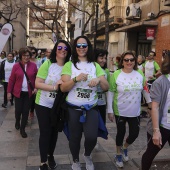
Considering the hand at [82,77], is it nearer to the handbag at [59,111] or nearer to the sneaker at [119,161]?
the handbag at [59,111]

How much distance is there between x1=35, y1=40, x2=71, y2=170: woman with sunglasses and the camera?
395 centimetres

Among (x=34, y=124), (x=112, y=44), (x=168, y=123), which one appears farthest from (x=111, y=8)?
(x=168, y=123)

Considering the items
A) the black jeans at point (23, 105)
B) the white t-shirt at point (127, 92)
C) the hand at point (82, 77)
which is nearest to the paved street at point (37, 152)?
the black jeans at point (23, 105)

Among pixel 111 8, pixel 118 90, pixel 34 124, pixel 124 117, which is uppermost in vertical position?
pixel 111 8

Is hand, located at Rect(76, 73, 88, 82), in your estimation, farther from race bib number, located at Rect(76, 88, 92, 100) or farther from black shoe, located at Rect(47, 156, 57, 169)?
black shoe, located at Rect(47, 156, 57, 169)

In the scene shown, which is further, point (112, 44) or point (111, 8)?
point (112, 44)

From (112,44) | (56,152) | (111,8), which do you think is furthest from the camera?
(112,44)

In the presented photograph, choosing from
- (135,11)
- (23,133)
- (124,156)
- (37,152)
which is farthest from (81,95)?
(135,11)

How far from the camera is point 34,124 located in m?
7.11

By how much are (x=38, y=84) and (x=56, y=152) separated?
1591 millimetres

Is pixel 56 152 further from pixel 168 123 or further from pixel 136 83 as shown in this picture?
pixel 168 123

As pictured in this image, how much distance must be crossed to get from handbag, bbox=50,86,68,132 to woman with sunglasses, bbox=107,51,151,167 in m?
0.78

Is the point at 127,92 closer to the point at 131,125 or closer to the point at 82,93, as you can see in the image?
the point at 131,125

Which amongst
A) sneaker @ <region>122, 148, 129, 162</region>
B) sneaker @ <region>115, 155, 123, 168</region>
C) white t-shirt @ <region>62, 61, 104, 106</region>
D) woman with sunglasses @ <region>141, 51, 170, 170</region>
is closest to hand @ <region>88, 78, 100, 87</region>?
white t-shirt @ <region>62, 61, 104, 106</region>
